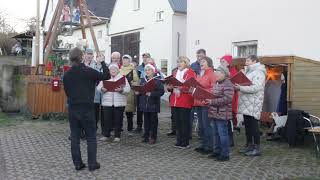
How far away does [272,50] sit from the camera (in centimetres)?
1358

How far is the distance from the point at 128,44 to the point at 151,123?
1453 cm

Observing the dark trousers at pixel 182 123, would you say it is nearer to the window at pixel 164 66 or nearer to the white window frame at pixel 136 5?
the window at pixel 164 66

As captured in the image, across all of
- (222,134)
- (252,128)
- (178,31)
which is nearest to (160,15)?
(178,31)

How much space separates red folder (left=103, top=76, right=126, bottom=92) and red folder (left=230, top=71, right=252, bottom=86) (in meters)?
2.15

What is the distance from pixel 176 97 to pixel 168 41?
450 inches

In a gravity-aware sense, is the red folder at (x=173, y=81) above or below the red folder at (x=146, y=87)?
above

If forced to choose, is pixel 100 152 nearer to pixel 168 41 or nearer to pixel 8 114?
pixel 8 114

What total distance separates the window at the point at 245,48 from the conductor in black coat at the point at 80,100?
7.87m

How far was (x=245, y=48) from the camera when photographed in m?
15.0

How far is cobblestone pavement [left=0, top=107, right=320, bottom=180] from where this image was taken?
7227 mm

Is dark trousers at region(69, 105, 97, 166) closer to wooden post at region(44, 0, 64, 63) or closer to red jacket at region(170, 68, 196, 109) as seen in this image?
red jacket at region(170, 68, 196, 109)

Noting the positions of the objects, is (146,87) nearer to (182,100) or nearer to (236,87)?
(182,100)

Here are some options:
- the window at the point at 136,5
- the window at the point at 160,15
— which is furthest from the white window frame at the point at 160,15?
the window at the point at 136,5

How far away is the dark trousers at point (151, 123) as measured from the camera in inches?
384
